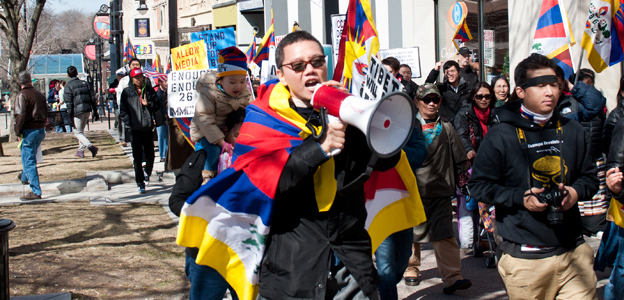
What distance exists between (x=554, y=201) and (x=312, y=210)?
4.11 feet

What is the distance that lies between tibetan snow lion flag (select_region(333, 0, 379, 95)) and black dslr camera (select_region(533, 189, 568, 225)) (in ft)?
3.44

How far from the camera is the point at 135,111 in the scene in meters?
10.1

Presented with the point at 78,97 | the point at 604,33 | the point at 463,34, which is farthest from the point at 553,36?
the point at 78,97

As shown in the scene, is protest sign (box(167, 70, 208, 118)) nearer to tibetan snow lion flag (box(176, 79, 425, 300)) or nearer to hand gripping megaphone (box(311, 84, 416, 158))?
tibetan snow lion flag (box(176, 79, 425, 300))

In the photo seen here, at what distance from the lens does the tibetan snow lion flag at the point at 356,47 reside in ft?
10.8

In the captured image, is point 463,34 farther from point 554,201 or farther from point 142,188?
point 554,201

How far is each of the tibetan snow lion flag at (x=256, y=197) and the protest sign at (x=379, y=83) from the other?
A: 14.3 inches

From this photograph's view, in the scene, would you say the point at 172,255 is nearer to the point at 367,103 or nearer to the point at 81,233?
the point at 81,233

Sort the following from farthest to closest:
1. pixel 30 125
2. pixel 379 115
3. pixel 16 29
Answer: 1. pixel 16 29
2. pixel 30 125
3. pixel 379 115

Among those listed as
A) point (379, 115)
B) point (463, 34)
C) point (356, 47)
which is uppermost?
point (463, 34)

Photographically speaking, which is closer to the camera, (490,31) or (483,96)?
(483,96)

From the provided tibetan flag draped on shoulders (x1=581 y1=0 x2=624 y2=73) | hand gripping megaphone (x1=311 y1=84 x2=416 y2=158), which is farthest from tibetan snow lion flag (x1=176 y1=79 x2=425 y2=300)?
tibetan flag draped on shoulders (x1=581 y1=0 x2=624 y2=73)

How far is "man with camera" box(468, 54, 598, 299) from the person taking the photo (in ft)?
10.6

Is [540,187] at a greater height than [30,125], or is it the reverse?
[30,125]
